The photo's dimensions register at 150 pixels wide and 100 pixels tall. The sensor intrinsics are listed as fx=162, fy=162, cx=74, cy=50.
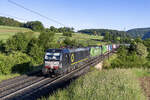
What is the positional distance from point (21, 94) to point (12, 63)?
1131 centimetres

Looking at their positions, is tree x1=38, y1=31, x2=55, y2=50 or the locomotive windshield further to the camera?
tree x1=38, y1=31, x2=55, y2=50

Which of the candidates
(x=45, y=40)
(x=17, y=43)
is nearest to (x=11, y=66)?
(x=17, y=43)

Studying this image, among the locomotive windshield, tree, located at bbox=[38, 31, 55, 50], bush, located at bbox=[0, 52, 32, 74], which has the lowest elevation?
bush, located at bbox=[0, 52, 32, 74]

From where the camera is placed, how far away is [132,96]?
7805 mm

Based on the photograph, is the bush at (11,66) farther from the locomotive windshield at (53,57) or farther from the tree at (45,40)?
the tree at (45,40)

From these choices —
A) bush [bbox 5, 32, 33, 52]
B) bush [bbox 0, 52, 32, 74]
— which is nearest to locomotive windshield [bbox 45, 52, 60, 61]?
bush [bbox 0, 52, 32, 74]

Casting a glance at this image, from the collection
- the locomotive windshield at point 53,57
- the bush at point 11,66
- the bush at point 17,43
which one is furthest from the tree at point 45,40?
the locomotive windshield at point 53,57

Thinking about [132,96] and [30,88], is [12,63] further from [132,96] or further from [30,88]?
[132,96]

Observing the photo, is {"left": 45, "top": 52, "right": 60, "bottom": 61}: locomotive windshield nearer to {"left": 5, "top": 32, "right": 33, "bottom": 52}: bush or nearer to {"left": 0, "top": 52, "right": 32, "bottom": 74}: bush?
{"left": 0, "top": 52, "right": 32, "bottom": 74}: bush

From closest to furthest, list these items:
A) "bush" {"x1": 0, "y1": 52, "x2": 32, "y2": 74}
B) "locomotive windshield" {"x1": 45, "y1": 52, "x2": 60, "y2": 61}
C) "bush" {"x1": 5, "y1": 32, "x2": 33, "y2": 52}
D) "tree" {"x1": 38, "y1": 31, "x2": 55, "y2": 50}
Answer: "locomotive windshield" {"x1": 45, "y1": 52, "x2": 60, "y2": 61}, "bush" {"x1": 0, "y1": 52, "x2": 32, "y2": 74}, "bush" {"x1": 5, "y1": 32, "x2": 33, "y2": 52}, "tree" {"x1": 38, "y1": 31, "x2": 55, "y2": 50}

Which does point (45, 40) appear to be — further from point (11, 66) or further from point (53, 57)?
point (53, 57)

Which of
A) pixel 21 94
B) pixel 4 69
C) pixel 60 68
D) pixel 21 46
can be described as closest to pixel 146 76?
pixel 60 68

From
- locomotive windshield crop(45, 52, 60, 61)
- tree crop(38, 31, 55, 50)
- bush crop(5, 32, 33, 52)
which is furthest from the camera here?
tree crop(38, 31, 55, 50)

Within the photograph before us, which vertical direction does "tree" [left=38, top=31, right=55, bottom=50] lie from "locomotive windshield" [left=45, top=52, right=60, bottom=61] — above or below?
above
